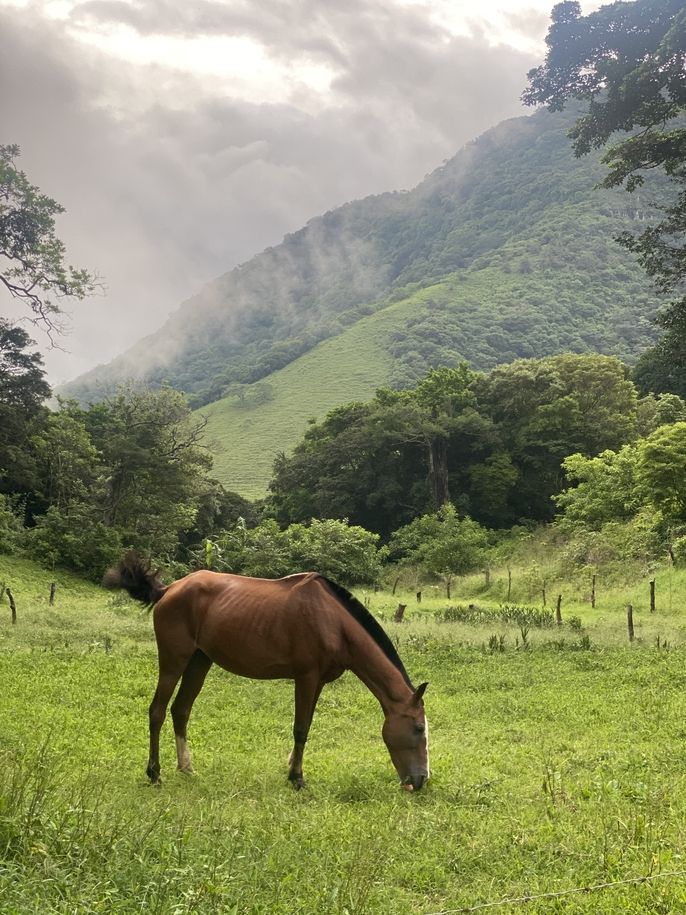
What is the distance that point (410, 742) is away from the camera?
6.23 m

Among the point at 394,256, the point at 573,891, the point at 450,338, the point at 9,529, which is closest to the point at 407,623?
Answer: the point at 573,891

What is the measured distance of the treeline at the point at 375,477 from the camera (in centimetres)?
3053

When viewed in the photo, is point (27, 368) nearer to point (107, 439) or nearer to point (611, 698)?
point (107, 439)

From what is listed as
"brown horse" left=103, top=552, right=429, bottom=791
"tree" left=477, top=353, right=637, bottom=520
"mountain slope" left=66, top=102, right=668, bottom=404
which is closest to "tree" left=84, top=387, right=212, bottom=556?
"tree" left=477, top=353, right=637, bottom=520

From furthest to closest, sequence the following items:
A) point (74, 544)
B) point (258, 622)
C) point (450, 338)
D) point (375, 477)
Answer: point (450, 338) → point (375, 477) → point (74, 544) → point (258, 622)

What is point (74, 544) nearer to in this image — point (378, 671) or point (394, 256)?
point (378, 671)

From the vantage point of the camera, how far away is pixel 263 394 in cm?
9912

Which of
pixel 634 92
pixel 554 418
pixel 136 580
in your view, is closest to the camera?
pixel 136 580

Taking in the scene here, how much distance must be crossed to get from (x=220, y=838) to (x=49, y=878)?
1.42m

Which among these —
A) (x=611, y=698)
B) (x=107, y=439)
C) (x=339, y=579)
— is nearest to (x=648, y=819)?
(x=611, y=698)

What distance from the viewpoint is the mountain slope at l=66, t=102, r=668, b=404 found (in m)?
113

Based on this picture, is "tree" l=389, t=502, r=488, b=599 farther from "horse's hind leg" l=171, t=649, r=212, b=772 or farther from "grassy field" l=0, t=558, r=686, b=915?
"horse's hind leg" l=171, t=649, r=212, b=772

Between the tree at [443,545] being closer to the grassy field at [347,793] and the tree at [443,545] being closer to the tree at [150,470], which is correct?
the tree at [150,470]

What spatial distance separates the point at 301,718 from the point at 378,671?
0.89m
